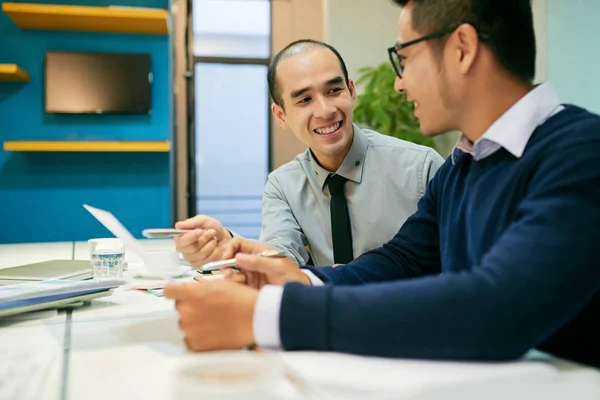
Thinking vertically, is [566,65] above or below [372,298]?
above

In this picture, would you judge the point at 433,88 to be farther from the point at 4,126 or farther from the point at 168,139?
the point at 4,126

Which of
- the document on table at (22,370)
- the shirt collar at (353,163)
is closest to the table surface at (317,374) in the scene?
the document on table at (22,370)

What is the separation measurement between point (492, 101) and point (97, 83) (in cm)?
331

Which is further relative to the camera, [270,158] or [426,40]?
[270,158]

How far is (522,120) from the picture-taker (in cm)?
88

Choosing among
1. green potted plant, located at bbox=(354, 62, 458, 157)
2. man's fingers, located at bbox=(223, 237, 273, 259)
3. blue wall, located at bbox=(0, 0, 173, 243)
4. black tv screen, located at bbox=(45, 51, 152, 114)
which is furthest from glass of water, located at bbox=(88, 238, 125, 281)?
green potted plant, located at bbox=(354, 62, 458, 157)

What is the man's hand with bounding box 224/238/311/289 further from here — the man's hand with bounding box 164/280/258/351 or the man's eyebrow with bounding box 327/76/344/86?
the man's eyebrow with bounding box 327/76/344/86

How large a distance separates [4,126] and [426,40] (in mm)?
3468

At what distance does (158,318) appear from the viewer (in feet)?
3.28

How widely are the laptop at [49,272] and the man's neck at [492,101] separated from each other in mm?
1092

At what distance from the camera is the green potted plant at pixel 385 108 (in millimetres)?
3932

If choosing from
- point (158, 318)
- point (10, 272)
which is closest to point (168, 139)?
point (10, 272)

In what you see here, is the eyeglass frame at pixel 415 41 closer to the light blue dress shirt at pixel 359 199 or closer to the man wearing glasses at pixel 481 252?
the man wearing glasses at pixel 481 252

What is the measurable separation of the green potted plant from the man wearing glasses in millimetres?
2926
